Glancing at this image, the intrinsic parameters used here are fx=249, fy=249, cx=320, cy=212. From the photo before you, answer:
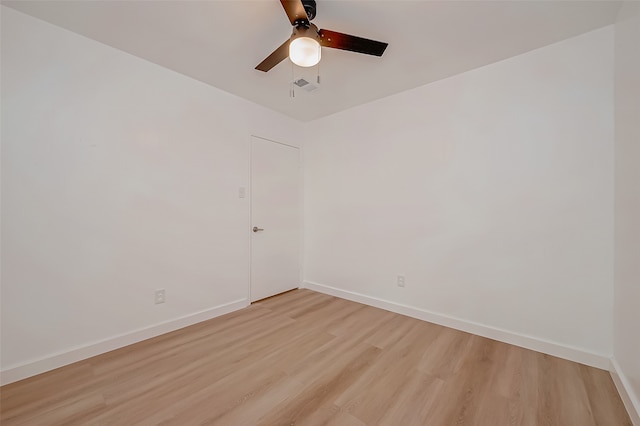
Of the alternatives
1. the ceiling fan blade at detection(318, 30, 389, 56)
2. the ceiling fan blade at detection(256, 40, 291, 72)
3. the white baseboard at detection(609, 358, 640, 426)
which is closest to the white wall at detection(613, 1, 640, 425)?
the white baseboard at detection(609, 358, 640, 426)

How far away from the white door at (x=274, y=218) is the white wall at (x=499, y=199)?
881 mm

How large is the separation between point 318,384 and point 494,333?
171 centimetres

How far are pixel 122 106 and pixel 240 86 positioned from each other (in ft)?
3.70

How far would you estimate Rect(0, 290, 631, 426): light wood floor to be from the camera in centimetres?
143

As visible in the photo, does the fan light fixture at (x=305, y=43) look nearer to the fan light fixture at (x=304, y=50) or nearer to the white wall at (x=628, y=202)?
the fan light fixture at (x=304, y=50)

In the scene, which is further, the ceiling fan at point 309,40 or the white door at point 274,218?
the white door at point 274,218

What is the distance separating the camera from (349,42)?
171 cm

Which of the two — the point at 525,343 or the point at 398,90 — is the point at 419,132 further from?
the point at 525,343

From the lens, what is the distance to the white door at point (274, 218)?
10.6 ft

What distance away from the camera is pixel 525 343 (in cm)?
213

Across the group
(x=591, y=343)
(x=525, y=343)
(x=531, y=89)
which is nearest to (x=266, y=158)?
(x=531, y=89)

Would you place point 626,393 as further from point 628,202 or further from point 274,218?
point 274,218

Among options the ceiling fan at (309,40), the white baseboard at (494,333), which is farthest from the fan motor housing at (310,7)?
the white baseboard at (494,333)

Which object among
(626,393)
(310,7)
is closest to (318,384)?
(626,393)
